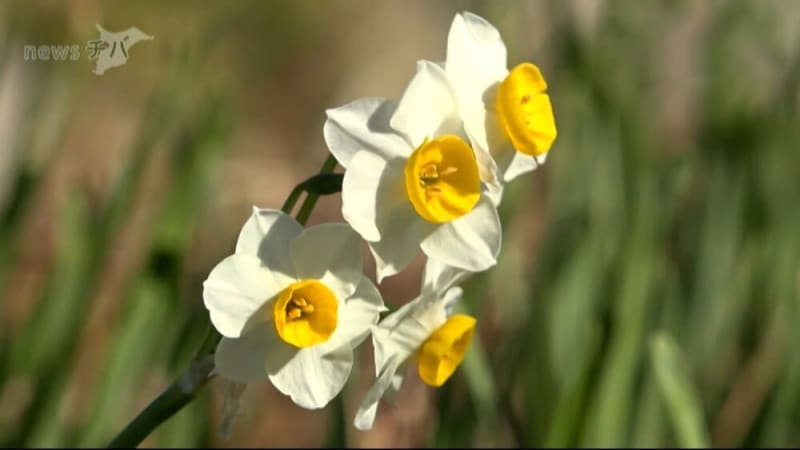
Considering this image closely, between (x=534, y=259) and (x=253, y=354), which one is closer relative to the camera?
(x=253, y=354)

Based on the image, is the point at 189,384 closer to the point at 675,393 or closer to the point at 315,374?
Result: the point at 315,374

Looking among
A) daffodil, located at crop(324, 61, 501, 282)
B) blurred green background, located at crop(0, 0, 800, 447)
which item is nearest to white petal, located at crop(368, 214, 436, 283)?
daffodil, located at crop(324, 61, 501, 282)

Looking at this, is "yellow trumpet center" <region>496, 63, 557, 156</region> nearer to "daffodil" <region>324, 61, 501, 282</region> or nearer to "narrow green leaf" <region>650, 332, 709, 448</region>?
"daffodil" <region>324, 61, 501, 282</region>

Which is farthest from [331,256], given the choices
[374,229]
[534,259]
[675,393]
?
[534,259]

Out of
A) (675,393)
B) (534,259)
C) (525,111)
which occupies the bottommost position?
(534,259)

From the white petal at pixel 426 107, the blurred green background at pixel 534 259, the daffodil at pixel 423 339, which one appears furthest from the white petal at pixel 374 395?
the blurred green background at pixel 534 259

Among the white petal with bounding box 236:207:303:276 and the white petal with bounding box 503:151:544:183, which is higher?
the white petal with bounding box 503:151:544:183
